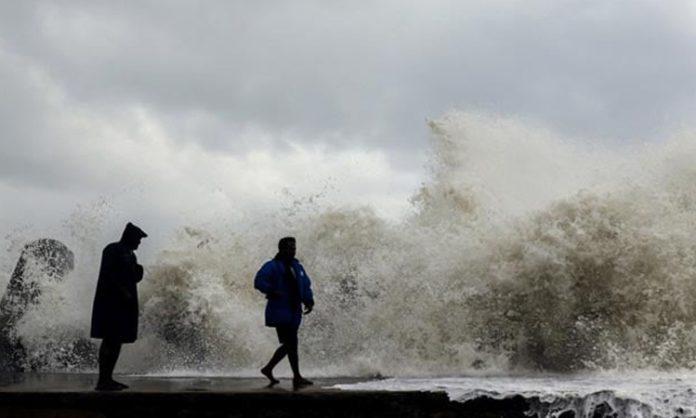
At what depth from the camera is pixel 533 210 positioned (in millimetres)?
10180

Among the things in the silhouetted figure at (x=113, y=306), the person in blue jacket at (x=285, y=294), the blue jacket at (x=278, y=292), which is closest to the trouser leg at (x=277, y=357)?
the person in blue jacket at (x=285, y=294)

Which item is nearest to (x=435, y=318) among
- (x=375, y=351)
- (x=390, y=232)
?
(x=375, y=351)

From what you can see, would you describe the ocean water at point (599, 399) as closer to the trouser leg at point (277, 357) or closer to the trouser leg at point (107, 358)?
the trouser leg at point (277, 357)

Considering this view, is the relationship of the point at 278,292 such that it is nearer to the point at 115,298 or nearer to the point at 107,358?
the point at 115,298

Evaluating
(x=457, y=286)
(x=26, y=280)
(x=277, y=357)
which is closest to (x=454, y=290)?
(x=457, y=286)

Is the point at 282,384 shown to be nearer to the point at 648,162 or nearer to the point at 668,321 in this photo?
the point at 668,321

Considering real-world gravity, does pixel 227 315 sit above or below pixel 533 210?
below

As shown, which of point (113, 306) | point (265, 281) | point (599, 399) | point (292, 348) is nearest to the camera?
point (599, 399)

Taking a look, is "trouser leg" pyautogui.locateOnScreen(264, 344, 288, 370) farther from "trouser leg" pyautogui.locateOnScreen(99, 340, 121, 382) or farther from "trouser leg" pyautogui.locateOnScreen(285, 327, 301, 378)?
"trouser leg" pyautogui.locateOnScreen(99, 340, 121, 382)

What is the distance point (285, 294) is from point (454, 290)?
4077 millimetres

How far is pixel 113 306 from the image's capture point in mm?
6023

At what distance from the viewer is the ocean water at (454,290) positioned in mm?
9367

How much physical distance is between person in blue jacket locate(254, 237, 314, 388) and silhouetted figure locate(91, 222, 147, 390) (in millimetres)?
964

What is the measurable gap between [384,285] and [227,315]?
88.1 inches
